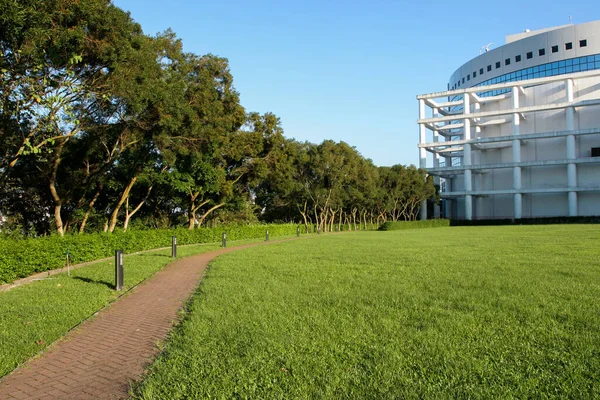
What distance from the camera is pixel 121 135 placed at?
21547 millimetres

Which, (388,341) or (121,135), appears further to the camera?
(121,135)

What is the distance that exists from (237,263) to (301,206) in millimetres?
41389

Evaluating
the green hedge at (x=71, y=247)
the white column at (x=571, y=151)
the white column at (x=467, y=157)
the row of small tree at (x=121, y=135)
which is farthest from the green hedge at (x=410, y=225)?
the green hedge at (x=71, y=247)

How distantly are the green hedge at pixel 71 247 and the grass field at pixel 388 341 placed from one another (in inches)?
226

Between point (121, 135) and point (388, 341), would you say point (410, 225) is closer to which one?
point (121, 135)

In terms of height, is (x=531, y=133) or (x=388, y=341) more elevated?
(x=531, y=133)

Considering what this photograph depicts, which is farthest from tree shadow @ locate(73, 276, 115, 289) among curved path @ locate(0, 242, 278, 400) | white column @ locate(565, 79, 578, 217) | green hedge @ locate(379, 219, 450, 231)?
white column @ locate(565, 79, 578, 217)

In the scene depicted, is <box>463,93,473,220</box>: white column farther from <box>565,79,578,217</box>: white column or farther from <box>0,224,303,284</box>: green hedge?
<box>0,224,303,284</box>: green hedge

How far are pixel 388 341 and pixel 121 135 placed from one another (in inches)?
745

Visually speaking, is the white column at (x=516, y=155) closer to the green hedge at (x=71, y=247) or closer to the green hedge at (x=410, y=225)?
the green hedge at (x=410, y=225)

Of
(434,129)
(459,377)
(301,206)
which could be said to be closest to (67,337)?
(459,377)

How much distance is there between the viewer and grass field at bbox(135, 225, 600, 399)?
171 inches

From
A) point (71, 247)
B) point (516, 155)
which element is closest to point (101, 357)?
point (71, 247)

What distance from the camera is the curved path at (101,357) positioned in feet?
15.1
